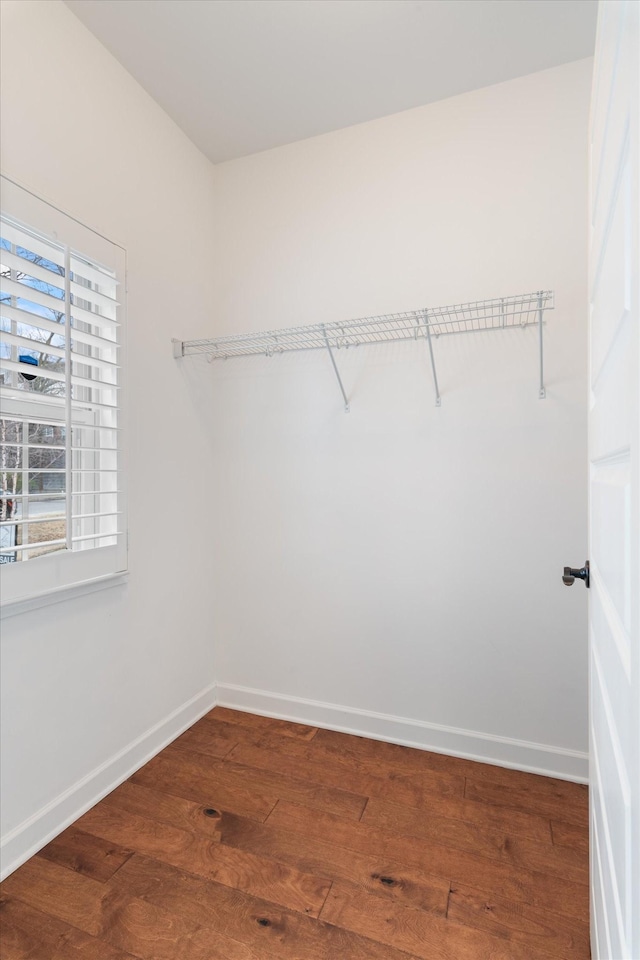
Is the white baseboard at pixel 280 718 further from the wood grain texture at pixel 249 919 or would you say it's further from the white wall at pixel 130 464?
the wood grain texture at pixel 249 919

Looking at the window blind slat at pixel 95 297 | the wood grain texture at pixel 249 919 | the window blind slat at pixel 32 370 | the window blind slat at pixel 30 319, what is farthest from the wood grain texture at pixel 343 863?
the window blind slat at pixel 95 297

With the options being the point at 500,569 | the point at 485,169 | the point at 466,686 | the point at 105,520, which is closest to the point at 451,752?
the point at 466,686

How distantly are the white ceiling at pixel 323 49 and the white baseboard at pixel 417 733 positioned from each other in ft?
8.60

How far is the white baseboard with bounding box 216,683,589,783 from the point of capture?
6.04 feet

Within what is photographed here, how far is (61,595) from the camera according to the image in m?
1.56

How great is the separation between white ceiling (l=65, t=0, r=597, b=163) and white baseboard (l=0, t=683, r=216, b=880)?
8.62 feet

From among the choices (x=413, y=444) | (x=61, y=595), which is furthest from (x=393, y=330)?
(x=61, y=595)

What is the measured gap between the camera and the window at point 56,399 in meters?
1.40

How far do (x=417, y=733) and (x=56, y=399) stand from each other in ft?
6.27

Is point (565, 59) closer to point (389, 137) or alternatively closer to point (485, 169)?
point (485, 169)

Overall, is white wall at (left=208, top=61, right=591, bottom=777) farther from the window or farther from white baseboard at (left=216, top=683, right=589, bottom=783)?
the window

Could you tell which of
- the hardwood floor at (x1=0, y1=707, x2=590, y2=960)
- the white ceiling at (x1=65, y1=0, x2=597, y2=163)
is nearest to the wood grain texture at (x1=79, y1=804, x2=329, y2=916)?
the hardwood floor at (x1=0, y1=707, x2=590, y2=960)

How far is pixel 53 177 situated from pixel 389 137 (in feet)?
4.53

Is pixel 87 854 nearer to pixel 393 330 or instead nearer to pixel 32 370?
pixel 32 370
